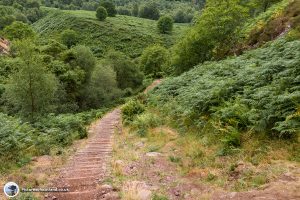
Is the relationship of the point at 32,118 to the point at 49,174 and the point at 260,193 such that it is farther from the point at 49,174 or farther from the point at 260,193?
the point at 260,193

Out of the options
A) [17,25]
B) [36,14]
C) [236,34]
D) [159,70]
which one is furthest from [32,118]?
[36,14]

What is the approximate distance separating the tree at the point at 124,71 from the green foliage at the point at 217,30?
22594 mm

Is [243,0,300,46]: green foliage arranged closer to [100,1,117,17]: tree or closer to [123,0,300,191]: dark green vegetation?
[123,0,300,191]: dark green vegetation

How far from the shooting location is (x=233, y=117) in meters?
10.7

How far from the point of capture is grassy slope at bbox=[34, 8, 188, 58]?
3462 inches

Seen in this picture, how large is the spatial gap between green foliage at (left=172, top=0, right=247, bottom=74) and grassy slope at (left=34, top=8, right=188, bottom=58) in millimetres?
52743

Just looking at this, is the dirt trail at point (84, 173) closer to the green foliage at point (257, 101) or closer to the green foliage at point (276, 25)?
the green foliage at point (257, 101)

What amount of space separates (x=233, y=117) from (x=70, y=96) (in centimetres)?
2756

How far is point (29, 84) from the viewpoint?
19.6 meters

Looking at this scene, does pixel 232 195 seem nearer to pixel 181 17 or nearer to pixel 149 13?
pixel 149 13

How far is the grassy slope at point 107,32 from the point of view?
3462 inches

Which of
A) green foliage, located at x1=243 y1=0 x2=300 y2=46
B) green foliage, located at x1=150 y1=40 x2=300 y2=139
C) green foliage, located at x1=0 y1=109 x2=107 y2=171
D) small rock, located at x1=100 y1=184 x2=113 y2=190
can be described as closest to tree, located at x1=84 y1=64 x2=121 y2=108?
green foliage, located at x1=0 y1=109 x2=107 y2=171

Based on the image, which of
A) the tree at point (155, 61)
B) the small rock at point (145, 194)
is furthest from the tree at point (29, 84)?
the tree at point (155, 61)

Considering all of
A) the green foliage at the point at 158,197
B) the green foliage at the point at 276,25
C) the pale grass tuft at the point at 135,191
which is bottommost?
the pale grass tuft at the point at 135,191
